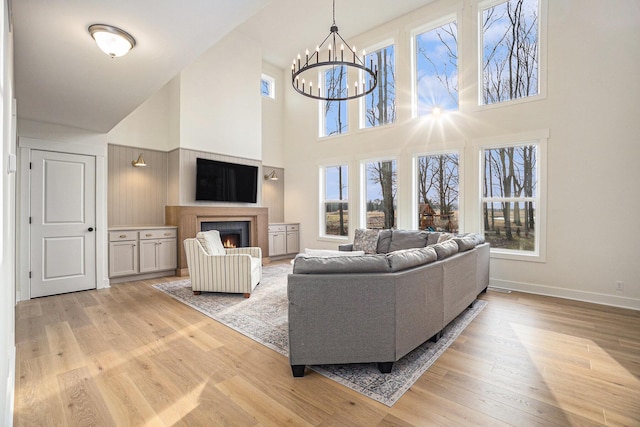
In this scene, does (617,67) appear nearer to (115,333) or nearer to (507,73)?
(507,73)

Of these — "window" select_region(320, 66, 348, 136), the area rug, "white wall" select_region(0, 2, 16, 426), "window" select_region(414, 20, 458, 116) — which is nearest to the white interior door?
the area rug

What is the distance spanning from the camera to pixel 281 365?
7.91 feet

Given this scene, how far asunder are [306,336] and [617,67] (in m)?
4.92

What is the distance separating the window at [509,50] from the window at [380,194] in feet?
6.56

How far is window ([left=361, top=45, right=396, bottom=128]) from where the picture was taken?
6.10 meters

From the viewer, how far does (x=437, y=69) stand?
5527 millimetres

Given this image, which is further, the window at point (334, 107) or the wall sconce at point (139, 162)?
the window at point (334, 107)

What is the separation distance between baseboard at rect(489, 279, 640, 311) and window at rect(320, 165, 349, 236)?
3.16 metres

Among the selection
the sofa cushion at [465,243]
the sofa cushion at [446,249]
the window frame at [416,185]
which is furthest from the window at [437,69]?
the sofa cushion at [446,249]

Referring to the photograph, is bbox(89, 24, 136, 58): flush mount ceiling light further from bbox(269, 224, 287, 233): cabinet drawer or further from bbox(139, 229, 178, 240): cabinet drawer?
bbox(269, 224, 287, 233): cabinet drawer

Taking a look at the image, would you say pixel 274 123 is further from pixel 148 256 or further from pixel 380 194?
pixel 148 256

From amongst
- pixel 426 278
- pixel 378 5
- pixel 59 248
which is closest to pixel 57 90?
pixel 59 248

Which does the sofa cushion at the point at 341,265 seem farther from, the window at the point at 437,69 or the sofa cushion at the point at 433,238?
the window at the point at 437,69

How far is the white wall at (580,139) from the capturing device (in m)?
3.78
